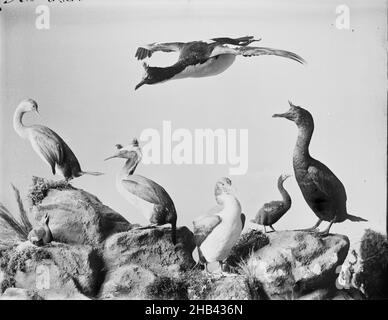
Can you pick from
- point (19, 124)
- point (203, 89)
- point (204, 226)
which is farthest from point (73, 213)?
point (203, 89)

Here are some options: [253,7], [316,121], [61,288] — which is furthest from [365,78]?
[61,288]

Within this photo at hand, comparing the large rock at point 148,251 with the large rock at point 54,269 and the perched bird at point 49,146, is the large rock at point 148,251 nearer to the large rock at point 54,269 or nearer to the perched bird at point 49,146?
the large rock at point 54,269

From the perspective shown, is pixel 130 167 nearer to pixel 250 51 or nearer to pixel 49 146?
pixel 49 146

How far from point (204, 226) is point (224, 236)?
137 millimetres

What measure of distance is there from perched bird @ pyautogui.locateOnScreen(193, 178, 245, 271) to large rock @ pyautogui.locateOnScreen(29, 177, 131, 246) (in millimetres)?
459

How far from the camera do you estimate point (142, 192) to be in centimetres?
398

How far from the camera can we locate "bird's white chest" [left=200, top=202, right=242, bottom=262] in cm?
394

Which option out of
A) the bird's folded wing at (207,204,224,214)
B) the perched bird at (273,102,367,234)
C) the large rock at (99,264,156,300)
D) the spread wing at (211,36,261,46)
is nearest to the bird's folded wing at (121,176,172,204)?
the bird's folded wing at (207,204,224,214)

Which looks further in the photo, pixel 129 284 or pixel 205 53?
pixel 205 53

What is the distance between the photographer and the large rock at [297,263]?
3920mm

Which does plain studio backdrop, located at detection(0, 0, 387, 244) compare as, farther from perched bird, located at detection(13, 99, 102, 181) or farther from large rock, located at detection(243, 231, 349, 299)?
large rock, located at detection(243, 231, 349, 299)
